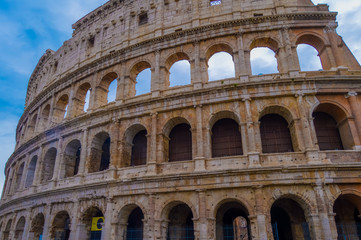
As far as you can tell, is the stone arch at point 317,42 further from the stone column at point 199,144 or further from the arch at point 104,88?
the arch at point 104,88

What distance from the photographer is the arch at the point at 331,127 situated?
509 inches

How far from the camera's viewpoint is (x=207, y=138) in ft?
43.7

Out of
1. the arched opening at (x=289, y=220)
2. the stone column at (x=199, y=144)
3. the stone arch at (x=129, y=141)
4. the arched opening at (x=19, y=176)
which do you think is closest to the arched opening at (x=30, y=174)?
the arched opening at (x=19, y=176)

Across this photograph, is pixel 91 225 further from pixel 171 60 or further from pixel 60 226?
pixel 171 60

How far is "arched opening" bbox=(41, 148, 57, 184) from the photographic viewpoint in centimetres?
1859

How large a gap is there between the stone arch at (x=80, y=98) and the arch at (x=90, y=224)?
7137 millimetres

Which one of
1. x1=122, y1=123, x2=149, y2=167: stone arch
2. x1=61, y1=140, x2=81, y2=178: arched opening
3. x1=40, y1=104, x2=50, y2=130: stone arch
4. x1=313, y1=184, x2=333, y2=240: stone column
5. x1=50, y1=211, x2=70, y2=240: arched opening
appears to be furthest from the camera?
x1=40, y1=104, x2=50, y2=130: stone arch

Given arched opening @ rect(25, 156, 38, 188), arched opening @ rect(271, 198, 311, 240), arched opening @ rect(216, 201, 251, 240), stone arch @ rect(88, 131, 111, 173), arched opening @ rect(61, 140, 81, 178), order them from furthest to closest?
1. arched opening @ rect(25, 156, 38, 188)
2. arched opening @ rect(61, 140, 81, 178)
3. stone arch @ rect(88, 131, 111, 173)
4. arched opening @ rect(216, 201, 251, 240)
5. arched opening @ rect(271, 198, 311, 240)

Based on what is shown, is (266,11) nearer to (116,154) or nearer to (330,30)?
(330,30)

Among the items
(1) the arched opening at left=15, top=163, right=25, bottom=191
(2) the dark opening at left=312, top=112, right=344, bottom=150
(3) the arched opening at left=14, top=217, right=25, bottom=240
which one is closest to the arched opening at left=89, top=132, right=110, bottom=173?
(3) the arched opening at left=14, top=217, right=25, bottom=240

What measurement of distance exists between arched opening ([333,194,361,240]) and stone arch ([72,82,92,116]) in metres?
16.5

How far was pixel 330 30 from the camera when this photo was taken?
579 inches

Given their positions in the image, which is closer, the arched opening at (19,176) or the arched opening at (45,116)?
the arched opening at (45,116)

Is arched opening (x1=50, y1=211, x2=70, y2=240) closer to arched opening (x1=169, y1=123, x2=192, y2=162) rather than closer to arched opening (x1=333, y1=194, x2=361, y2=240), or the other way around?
arched opening (x1=169, y1=123, x2=192, y2=162)
